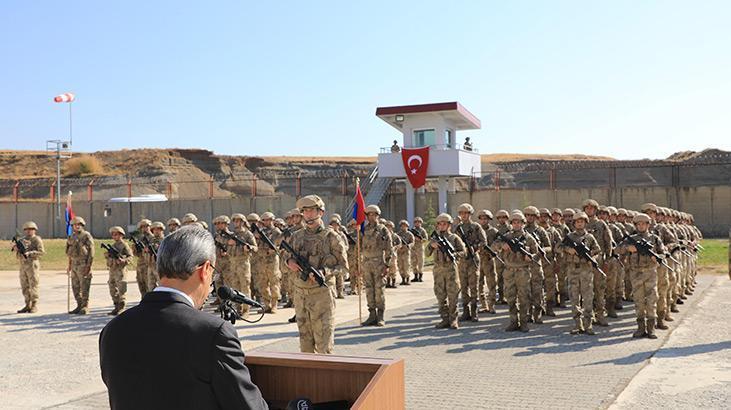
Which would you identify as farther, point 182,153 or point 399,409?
point 182,153

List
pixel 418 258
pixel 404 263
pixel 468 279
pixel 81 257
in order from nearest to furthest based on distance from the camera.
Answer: pixel 468 279
pixel 81 257
pixel 404 263
pixel 418 258

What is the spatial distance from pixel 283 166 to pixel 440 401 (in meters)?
61.4

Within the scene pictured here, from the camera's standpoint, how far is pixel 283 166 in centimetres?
6725

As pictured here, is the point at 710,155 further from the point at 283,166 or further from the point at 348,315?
the point at 348,315

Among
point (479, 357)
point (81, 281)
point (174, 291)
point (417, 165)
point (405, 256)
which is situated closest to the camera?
point (174, 291)

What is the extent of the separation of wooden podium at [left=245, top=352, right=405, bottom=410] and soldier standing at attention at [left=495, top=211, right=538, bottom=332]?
7795mm

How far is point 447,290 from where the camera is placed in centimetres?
1160

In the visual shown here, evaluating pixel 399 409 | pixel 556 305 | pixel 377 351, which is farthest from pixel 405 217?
pixel 399 409

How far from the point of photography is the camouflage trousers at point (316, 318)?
7.51m

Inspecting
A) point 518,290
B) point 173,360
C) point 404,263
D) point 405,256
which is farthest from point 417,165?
point 173,360

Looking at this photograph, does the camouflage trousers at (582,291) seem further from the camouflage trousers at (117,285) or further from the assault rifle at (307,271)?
the camouflage trousers at (117,285)

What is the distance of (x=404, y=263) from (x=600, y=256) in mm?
A: 9083

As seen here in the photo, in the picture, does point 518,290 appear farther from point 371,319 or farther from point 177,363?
point 177,363

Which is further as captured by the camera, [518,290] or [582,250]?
[518,290]
